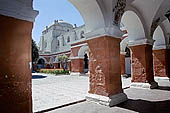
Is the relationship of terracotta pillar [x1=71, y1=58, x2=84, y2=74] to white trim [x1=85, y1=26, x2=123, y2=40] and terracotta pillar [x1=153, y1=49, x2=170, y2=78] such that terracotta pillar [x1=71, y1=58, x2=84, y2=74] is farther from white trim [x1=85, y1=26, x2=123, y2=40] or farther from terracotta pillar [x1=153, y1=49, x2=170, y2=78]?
white trim [x1=85, y1=26, x2=123, y2=40]

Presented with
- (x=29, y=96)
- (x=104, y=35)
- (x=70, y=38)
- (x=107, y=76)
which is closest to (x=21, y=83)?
(x=29, y=96)

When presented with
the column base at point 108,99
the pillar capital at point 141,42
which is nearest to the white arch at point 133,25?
the pillar capital at point 141,42

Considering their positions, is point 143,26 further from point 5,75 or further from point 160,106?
point 5,75

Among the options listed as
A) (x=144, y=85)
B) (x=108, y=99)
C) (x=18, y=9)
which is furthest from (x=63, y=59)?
(x=18, y=9)

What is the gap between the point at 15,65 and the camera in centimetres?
215

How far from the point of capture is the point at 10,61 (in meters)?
2.09

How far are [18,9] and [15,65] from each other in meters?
0.99

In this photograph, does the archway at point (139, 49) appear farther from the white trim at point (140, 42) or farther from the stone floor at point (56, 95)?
the stone floor at point (56, 95)

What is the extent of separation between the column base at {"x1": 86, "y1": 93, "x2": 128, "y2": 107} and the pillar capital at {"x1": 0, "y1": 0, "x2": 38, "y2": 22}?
9.32 ft

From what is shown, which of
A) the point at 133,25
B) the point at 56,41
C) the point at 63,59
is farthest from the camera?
the point at 56,41

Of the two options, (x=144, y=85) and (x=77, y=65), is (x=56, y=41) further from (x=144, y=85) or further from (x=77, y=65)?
(x=144, y=85)

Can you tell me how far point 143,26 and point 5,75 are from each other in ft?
19.4

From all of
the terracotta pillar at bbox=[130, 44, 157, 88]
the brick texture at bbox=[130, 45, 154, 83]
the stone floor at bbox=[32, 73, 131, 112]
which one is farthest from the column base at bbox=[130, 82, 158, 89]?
the stone floor at bbox=[32, 73, 131, 112]

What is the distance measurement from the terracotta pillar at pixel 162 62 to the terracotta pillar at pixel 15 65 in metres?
8.40
